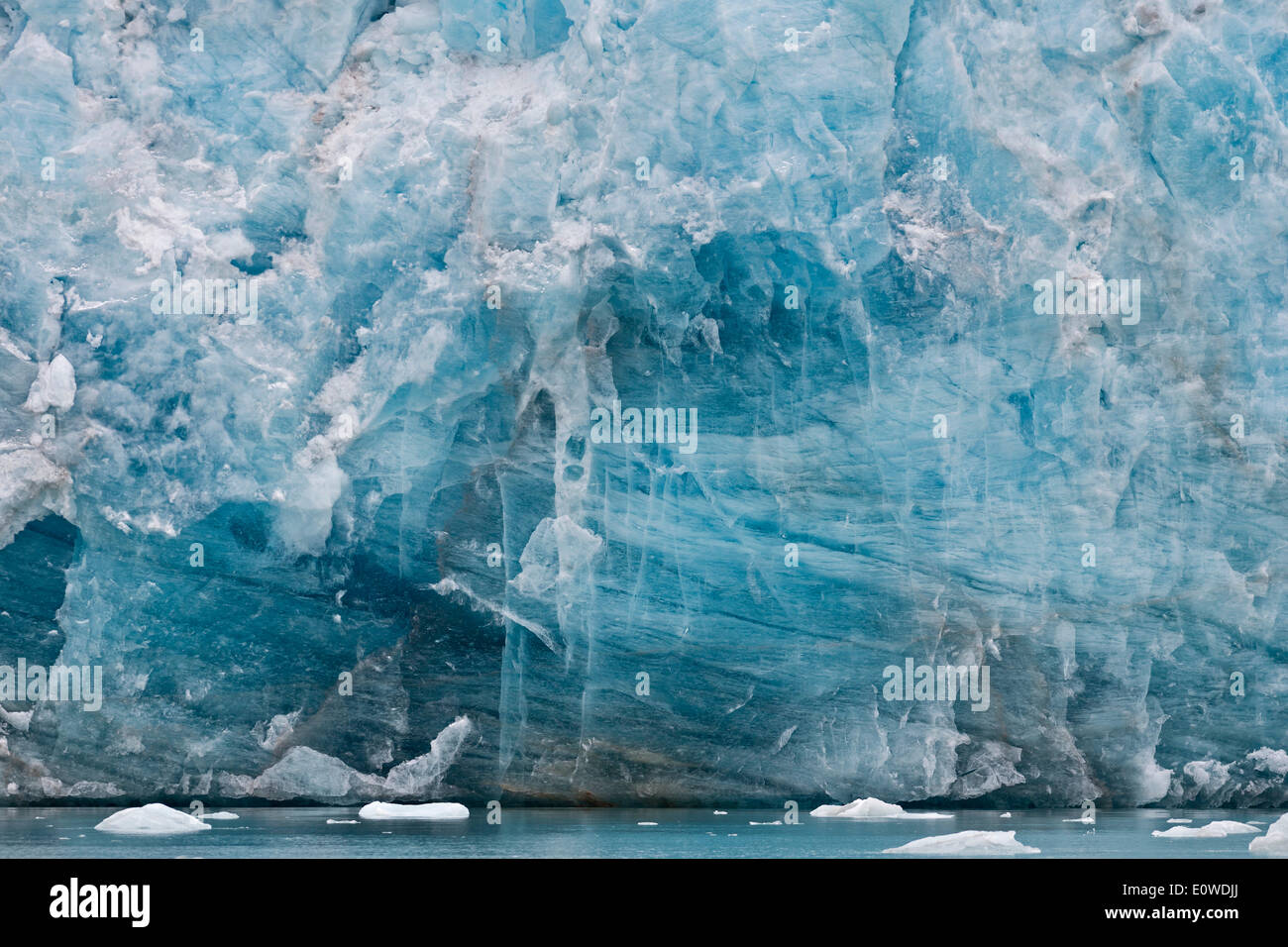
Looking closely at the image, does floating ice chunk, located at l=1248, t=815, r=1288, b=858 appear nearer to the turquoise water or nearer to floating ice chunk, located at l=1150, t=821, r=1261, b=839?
the turquoise water

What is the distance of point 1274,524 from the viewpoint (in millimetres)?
12547

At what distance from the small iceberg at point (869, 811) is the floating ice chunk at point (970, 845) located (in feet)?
7.65

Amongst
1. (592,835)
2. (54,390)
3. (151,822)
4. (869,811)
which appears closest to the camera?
(592,835)

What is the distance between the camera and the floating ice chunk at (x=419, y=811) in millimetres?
11898

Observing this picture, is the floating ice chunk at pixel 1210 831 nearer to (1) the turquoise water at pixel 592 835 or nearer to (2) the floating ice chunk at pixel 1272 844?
(1) the turquoise water at pixel 592 835

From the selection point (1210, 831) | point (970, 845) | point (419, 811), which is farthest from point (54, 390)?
point (1210, 831)

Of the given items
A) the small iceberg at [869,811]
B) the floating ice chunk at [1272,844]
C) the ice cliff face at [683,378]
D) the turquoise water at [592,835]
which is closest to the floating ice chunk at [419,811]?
the turquoise water at [592,835]

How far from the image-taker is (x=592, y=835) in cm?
1043

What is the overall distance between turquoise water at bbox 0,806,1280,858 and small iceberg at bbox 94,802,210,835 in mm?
156

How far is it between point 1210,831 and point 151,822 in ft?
24.4

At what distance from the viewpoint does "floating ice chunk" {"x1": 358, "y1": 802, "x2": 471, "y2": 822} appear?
39.0 ft

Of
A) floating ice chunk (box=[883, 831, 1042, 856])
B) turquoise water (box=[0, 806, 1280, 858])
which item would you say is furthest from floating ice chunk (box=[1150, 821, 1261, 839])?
floating ice chunk (box=[883, 831, 1042, 856])

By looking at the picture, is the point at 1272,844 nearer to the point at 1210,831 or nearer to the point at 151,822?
the point at 1210,831
